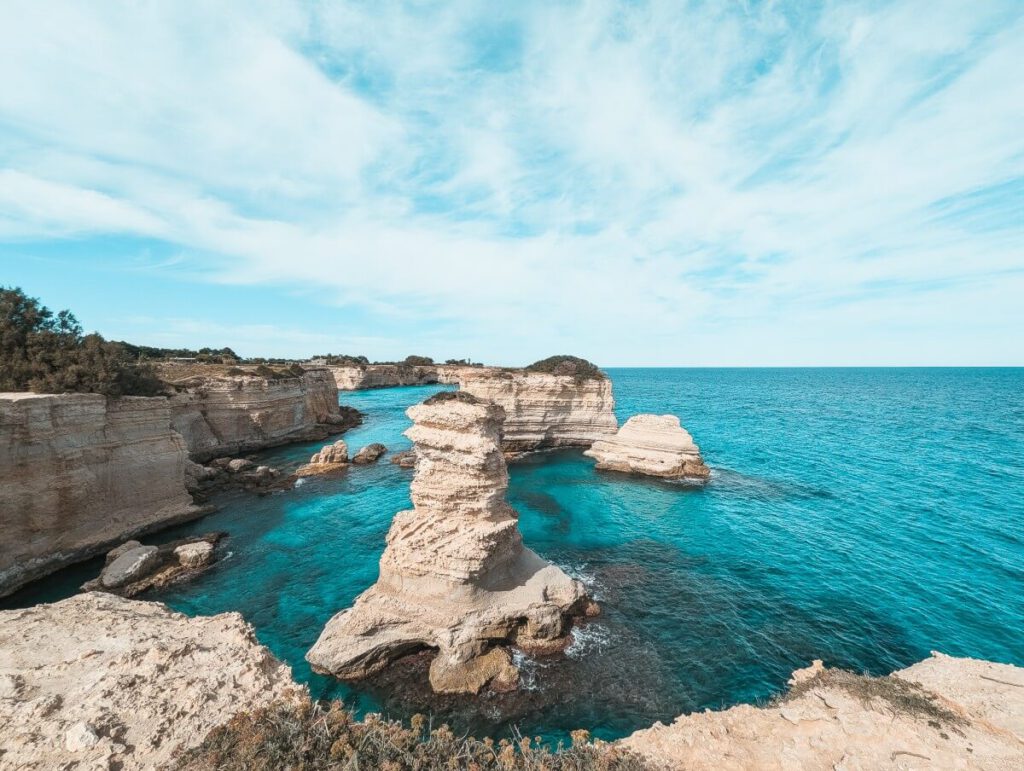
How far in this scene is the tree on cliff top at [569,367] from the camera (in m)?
44.5

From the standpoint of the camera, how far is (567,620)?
50.9 ft

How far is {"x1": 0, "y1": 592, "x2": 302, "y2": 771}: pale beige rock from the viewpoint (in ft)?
20.2

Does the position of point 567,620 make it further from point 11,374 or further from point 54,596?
point 11,374

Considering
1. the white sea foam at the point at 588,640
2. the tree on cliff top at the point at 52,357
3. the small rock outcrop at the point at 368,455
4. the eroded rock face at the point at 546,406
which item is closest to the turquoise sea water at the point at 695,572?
the white sea foam at the point at 588,640

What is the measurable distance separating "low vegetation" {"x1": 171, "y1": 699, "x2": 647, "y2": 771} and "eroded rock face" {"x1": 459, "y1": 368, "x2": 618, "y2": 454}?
112ft

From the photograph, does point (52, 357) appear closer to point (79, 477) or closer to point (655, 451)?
point (79, 477)

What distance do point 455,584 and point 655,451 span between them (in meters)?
26.8

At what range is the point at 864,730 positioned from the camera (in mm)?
8219

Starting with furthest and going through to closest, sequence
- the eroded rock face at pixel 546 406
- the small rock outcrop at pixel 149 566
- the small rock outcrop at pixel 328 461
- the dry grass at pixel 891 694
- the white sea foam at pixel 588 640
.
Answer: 1. the eroded rock face at pixel 546 406
2. the small rock outcrop at pixel 328 461
3. the small rock outcrop at pixel 149 566
4. the white sea foam at pixel 588 640
5. the dry grass at pixel 891 694

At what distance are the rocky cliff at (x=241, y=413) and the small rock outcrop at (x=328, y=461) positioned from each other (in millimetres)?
8898

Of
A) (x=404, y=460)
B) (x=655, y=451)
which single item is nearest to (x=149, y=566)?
(x=404, y=460)

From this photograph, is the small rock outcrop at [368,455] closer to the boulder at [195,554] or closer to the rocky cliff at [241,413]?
the rocky cliff at [241,413]

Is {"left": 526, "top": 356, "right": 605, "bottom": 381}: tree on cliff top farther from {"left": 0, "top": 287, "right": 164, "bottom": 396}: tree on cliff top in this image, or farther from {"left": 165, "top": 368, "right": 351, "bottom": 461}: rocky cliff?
{"left": 0, "top": 287, "right": 164, "bottom": 396}: tree on cliff top

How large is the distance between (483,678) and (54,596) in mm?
18999
